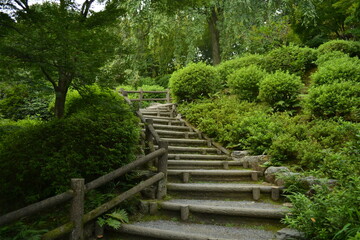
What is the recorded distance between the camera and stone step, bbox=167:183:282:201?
5.13m

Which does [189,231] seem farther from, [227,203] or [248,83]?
[248,83]

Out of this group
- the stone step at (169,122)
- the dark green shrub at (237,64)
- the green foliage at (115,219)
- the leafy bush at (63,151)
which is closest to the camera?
the green foliage at (115,219)

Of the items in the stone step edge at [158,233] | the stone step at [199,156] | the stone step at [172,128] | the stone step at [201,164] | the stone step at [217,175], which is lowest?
the stone step edge at [158,233]

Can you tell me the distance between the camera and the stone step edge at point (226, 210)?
4.24 metres

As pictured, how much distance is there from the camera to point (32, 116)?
1020cm

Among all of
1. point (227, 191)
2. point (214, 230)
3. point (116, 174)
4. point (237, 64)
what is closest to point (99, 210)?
point (116, 174)

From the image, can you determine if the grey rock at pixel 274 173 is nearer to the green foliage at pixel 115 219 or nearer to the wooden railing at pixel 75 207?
the wooden railing at pixel 75 207

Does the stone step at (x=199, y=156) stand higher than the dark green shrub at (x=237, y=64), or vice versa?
the dark green shrub at (x=237, y=64)

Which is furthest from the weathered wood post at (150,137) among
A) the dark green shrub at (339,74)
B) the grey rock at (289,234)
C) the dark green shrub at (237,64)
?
the dark green shrub at (237,64)

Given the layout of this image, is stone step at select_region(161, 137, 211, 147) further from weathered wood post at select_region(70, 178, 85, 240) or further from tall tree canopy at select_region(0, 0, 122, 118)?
weathered wood post at select_region(70, 178, 85, 240)

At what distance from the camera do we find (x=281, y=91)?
878 cm

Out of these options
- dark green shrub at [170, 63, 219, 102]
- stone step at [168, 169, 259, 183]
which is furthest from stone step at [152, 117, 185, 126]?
stone step at [168, 169, 259, 183]

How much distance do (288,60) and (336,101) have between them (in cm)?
485

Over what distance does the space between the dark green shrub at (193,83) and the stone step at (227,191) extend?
543 centimetres
